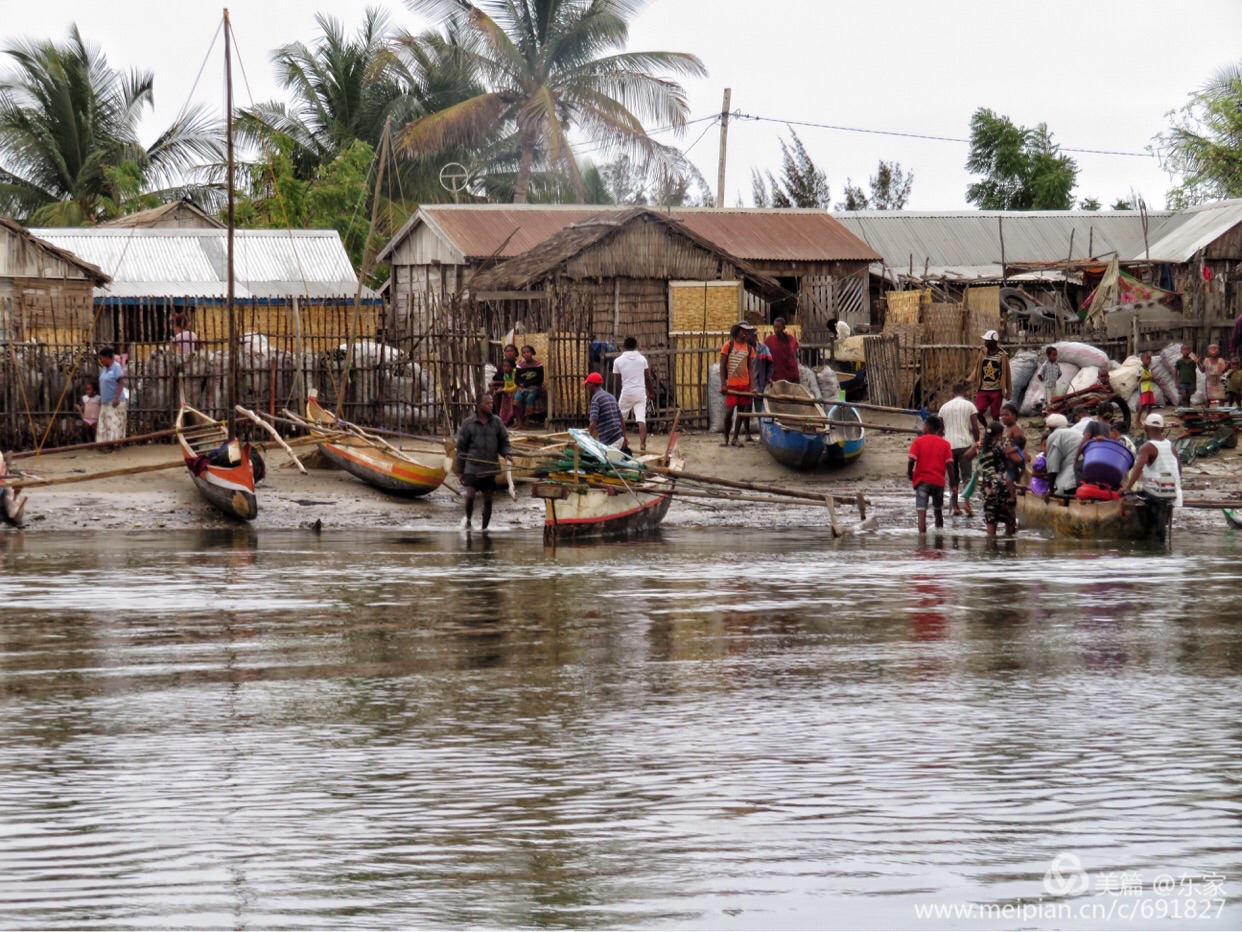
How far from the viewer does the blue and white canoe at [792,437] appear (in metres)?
24.3

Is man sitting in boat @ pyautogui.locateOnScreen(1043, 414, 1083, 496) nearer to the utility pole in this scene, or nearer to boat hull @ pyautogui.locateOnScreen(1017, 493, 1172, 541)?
boat hull @ pyautogui.locateOnScreen(1017, 493, 1172, 541)

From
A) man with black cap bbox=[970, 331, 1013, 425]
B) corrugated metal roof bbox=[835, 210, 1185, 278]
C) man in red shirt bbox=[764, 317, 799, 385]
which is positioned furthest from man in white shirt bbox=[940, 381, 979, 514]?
corrugated metal roof bbox=[835, 210, 1185, 278]

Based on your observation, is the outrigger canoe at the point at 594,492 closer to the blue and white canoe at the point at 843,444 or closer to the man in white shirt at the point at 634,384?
the man in white shirt at the point at 634,384

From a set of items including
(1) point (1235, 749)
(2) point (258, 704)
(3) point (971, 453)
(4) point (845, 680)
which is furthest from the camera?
(3) point (971, 453)

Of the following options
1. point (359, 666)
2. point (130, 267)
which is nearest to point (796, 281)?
point (130, 267)

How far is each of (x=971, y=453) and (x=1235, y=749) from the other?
13622 mm

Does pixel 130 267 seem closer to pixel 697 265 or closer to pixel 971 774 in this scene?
pixel 697 265

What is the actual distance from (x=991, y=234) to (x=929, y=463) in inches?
833

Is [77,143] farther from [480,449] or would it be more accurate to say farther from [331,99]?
[480,449]

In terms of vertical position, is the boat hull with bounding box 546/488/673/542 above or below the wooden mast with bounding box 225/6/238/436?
below

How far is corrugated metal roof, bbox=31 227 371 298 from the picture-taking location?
3281 cm

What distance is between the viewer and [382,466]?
73.8ft

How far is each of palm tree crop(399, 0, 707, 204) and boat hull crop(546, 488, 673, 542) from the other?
921 inches

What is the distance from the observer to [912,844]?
6.89 m
